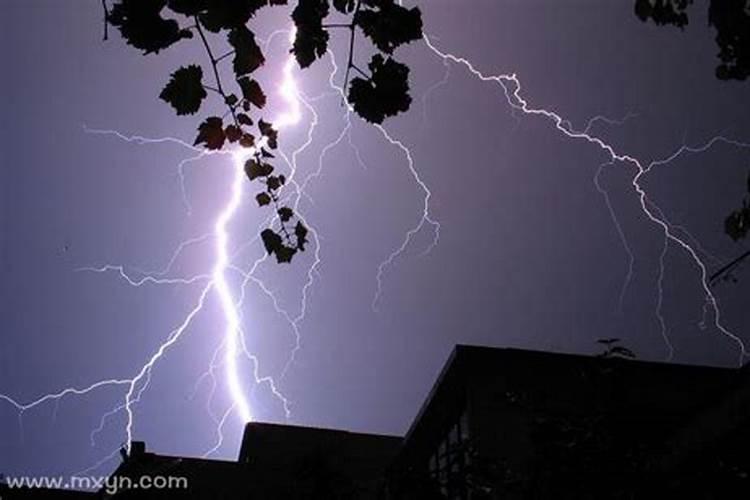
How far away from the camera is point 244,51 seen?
184cm

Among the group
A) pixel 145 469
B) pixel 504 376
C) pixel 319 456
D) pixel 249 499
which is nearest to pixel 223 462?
pixel 249 499

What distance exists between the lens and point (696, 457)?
8.23 feet

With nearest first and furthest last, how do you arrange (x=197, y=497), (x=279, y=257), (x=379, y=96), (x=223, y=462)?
(x=379, y=96) → (x=279, y=257) → (x=197, y=497) → (x=223, y=462)

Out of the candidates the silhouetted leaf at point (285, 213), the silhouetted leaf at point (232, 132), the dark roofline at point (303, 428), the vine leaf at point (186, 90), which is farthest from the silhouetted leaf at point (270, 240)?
the dark roofline at point (303, 428)

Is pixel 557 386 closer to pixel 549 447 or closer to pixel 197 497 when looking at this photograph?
pixel 549 447

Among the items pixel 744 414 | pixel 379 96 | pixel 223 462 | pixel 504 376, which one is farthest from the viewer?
pixel 223 462

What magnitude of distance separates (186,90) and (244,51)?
24cm

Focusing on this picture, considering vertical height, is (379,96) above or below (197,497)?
below

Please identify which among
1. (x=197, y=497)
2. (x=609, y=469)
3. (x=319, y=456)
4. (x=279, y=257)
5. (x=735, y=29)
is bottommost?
(x=609, y=469)

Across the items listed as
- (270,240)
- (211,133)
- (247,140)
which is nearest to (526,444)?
(270,240)

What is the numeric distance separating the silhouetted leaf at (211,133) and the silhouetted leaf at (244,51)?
0.45m

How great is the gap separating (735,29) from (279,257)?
187cm

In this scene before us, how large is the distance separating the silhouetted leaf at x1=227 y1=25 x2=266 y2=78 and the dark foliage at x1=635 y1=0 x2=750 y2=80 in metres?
1.36

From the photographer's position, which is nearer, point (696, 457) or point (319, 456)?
point (696, 457)
